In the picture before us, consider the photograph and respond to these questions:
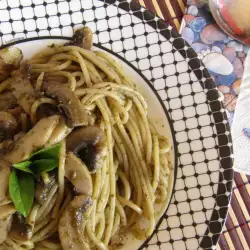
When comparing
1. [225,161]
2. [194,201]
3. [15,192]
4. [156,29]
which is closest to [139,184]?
[194,201]

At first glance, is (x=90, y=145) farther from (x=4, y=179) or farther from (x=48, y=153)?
(x=4, y=179)

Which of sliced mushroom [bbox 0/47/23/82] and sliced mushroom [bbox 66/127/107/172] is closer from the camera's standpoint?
sliced mushroom [bbox 66/127/107/172]

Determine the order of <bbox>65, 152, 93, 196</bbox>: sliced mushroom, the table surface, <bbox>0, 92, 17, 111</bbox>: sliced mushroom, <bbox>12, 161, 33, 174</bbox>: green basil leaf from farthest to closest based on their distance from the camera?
the table surface → <bbox>0, 92, 17, 111</bbox>: sliced mushroom → <bbox>65, 152, 93, 196</bbox>: sliced mushroom → <bbox>12, 161, 33, 174</bbox>: green basil leaf

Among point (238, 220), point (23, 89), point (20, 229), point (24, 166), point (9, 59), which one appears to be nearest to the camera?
point (24, 166)

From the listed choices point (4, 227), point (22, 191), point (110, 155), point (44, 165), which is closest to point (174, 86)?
point (110, 155)

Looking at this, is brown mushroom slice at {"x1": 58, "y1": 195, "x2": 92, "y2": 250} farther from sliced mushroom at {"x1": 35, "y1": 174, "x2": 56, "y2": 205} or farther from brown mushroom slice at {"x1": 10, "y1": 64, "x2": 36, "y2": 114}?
brown mushroom slice at {"x1": 10, "y1": 64, "x2": 36, "y2": 114}

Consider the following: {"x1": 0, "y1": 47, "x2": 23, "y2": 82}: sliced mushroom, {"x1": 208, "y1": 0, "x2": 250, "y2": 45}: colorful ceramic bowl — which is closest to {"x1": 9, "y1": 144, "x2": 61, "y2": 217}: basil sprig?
{"x1": 0, "y1": 47, "x2": 23, "y2": 82}: sliced mushroom
